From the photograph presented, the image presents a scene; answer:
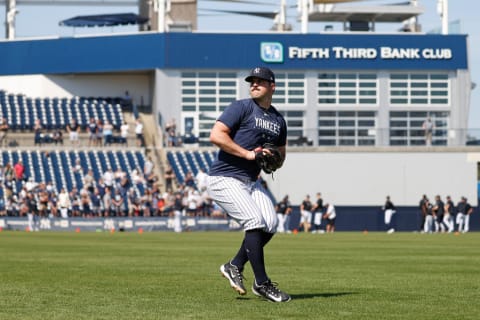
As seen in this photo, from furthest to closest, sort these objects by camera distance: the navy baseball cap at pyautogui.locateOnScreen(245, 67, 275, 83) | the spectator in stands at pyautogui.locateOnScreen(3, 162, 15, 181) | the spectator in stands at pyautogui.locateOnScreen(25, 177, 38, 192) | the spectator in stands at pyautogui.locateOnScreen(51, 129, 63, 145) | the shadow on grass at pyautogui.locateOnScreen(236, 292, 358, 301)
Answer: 1. the spectator in stands at pyautogui.locateOnScreen(51, 129, 63, 145)
2. the spectator in stands at pyautogui.locateOnScreen(3, 162, 15, 181)
3. the spectator in stands at pyautogui.locateOnScreen(25, 177, 38, 192)
4. the shadow on grass at pyautogui.locateOnScreen(236, 292, 358, 301)
5. the navy baseball cap at pyautogui.locateOnScreen(245, 67, 275, 83)

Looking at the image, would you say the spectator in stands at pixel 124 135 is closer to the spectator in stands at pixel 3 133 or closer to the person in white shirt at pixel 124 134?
the person in white shirt at pixel 124 134

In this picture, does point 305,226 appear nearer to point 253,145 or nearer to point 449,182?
point 449,182

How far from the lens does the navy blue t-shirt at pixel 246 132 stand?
11367 mm

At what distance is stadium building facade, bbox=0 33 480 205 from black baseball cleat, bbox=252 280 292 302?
48.7 metres

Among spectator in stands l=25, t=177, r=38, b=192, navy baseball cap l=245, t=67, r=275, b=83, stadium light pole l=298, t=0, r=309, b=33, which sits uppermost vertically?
stadium light pole l=298, t=0, r=309, b=33

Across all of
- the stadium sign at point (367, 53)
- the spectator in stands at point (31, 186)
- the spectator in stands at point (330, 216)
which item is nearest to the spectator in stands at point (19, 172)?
the spectator in stands at point (31, 186)

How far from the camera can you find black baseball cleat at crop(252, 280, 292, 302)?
1095 centimetres

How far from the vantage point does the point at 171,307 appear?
10.3 meters

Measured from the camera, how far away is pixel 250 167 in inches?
454

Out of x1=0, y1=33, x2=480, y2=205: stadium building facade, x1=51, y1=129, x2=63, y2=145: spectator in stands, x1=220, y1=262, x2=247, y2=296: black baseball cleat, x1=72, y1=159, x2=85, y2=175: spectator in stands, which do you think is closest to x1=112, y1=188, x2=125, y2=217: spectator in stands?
x1=72, y1=159, x2=85, y2=175: spectator in stands

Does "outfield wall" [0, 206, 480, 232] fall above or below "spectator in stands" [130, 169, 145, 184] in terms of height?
below

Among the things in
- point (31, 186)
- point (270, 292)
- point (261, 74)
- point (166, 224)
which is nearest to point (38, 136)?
point (31, 186)

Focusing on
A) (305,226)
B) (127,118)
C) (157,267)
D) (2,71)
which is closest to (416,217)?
(305,226)

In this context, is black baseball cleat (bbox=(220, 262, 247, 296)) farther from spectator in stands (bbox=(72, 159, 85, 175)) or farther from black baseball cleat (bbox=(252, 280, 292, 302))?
spectator in stands (bbox=(72, 159, 85, 175))
